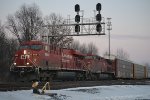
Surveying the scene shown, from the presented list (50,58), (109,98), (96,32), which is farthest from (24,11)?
(109,98)

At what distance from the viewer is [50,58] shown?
31.1 m

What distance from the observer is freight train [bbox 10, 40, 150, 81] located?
28552 millimetres

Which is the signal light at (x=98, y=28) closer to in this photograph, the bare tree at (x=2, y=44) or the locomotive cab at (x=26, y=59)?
the locomotive cab at (x=26, y=59)

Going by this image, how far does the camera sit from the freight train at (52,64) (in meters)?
28.6

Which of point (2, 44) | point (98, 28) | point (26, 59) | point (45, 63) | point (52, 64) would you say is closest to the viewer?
point (26, 59)

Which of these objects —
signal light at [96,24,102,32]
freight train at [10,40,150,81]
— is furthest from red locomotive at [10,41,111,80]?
signal light at [96,24,102,32]

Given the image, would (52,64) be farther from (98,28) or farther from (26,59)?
(98,28)

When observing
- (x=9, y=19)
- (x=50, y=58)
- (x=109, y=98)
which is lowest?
(x=109, y=98)

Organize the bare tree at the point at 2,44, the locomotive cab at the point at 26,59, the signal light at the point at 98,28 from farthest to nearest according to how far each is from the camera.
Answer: the bare tree at the point at 2,44, the signal light at the point at 98,28, the locomotive cab at the point at 26,59

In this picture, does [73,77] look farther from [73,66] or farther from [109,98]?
[109,98]

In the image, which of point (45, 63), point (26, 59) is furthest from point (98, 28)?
point (26, 59)

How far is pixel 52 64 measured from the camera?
103 feet

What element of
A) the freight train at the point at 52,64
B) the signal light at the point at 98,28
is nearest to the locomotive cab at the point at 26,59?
the freight train at the point at 52,64

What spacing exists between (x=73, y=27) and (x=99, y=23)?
487 cm
